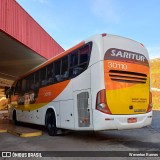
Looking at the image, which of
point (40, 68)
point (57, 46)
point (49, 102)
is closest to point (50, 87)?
point (49, 102)

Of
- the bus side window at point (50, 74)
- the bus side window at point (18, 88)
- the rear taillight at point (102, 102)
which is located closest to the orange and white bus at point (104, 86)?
the rear taillight at point (102, 102)

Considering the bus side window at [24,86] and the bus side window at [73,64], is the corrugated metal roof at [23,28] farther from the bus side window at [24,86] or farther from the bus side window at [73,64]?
the bus side window at [73,64]

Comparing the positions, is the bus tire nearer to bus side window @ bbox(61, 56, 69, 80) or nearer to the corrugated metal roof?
bus side window @ bbox(61, 56, 69, 80)

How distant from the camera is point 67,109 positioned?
1009 centimetres

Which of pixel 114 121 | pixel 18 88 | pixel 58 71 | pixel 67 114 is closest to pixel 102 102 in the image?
pixel 114 121

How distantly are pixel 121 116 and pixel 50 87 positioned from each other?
4115mm

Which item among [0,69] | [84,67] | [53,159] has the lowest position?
[53,159]

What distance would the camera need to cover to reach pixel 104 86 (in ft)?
27.5

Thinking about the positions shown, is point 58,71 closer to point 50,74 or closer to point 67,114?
point 50,74

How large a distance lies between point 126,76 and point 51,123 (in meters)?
4.15

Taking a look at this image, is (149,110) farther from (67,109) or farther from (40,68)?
(40,68)

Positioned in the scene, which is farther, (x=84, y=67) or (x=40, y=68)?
(x=40, y=68)

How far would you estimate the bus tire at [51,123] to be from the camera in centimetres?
1124

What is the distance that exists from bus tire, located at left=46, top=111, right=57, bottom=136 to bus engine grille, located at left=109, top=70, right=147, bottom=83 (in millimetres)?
3706
